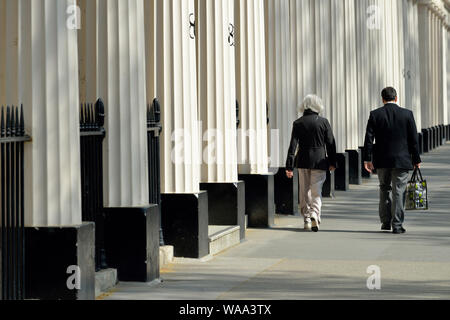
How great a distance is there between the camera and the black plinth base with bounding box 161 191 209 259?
42.1 feet

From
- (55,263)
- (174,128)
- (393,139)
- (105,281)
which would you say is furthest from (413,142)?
(55,263)

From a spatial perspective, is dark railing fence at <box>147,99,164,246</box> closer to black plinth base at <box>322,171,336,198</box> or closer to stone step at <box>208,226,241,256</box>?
stone step at <box>208,226,241,256</box>

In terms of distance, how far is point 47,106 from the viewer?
961cm

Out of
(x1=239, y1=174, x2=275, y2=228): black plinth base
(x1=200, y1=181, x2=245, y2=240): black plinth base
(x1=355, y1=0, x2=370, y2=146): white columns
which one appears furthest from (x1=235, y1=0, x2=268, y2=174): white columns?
(x1=355, y1=0, x2=370, y2=146): white columns

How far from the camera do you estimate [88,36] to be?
11.4 m

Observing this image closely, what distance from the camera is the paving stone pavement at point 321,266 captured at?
10.5 meters

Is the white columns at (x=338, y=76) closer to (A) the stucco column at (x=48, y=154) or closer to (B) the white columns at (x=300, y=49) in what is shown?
(B) the white columns at (x=300, y=49)

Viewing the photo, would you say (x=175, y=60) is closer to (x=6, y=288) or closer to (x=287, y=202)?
(x=6, y=288)

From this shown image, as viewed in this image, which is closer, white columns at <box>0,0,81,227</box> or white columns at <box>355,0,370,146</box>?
white columns at <box>0,0,81,227</box>

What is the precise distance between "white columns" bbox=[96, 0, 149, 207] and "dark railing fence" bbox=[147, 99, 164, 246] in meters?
0.89

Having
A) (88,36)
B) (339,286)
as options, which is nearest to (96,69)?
(88,36)

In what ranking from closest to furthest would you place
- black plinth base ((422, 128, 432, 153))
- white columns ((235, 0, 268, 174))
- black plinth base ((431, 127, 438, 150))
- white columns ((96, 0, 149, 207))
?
white columns ((96, 0, 149, 207)) → white columns ((235, 0, 268, 174)) → black plinth base ((422, 128, 432, 153)) → black plinth base ((431, 127, 438, 150))

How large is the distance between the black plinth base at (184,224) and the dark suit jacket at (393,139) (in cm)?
338

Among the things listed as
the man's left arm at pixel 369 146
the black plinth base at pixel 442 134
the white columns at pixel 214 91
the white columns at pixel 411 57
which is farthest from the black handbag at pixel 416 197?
the black plinth base at pixel 442 134
